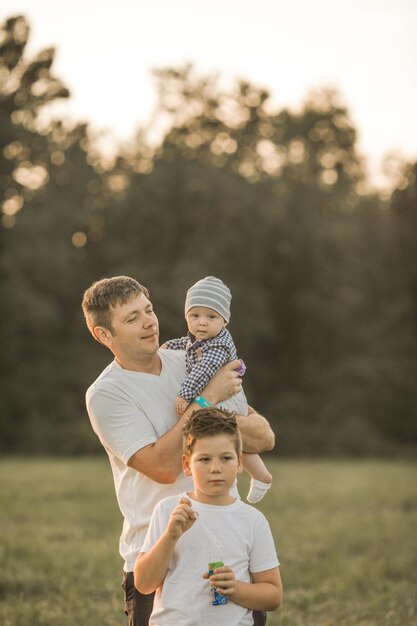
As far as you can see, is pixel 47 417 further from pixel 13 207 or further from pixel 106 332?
pixel 106 332

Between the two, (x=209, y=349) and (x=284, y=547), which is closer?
(x=209, y=349)

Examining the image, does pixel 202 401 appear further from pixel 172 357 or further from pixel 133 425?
pixel 172 357

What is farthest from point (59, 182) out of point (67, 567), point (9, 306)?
point (67, 567)

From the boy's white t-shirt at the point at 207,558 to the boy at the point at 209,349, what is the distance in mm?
674

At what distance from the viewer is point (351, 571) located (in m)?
10.7

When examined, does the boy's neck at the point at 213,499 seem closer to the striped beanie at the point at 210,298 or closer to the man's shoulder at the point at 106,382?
the man's shoulder at the point at 106,382

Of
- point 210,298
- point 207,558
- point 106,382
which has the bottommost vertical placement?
point 207,558

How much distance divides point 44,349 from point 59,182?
693cm

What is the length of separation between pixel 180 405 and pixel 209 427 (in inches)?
24.1

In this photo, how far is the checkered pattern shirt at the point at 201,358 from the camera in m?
4.46

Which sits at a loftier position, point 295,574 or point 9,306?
point 9,306

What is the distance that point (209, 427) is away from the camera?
382 cm

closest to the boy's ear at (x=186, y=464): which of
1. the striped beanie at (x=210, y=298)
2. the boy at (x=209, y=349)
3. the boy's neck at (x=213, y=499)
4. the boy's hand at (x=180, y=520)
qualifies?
the boy's neck at (x=213, y=499)

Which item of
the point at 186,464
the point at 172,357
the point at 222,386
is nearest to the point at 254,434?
the point at 222,386
